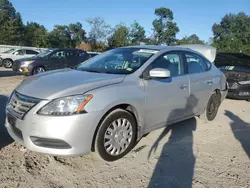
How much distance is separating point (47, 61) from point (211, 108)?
8.96 m

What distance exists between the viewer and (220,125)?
17.4 ft

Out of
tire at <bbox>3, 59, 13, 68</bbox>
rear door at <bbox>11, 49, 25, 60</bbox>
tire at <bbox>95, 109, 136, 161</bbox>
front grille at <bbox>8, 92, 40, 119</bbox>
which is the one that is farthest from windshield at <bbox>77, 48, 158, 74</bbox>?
tire at <bbox>3, 59, 13, 68</bbox>

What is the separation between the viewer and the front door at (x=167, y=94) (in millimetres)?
3748

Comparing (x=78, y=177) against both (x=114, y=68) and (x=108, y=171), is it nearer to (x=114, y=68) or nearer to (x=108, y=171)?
(x=108, y=171)

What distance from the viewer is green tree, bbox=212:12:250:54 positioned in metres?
30.5

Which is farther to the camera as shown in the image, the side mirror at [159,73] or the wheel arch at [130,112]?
the side mirror at [159,73]

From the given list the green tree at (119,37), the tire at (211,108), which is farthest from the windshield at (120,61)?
the green tree at (119,37)

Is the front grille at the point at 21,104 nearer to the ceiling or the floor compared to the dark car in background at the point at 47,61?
nearer to the floor

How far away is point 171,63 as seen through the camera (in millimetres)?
4348

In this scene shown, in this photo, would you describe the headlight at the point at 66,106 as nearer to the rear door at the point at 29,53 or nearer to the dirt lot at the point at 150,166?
the dirt lot at the point at 150,166

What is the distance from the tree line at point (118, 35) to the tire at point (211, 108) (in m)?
24.9

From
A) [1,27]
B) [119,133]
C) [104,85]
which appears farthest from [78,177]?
[1,27]

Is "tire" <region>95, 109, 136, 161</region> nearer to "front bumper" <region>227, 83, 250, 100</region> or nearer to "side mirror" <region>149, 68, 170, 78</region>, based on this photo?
"side mirror" <region>149, 68, 170, 78</region>

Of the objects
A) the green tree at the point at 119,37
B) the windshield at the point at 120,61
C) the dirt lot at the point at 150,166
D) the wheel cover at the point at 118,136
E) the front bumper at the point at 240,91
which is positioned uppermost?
the green tree at the point at 119,37
